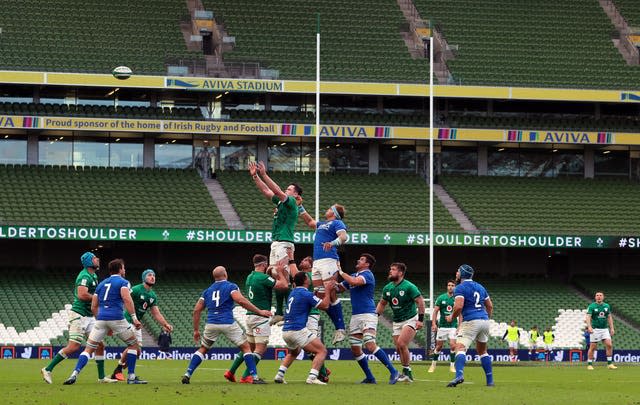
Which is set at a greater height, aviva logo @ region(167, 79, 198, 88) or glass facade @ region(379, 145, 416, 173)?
Answer: aviva logo @ region(167, 79, 198, 88)

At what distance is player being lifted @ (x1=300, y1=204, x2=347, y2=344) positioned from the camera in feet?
73.8

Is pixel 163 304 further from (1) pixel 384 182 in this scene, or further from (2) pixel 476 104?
(2) pixel 476 104

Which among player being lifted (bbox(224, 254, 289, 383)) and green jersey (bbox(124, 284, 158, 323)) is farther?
green jersey (bbox(124, 284, 158, 323))

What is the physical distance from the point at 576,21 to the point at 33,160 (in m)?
29.0

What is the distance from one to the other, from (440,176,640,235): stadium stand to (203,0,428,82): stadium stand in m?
6.18

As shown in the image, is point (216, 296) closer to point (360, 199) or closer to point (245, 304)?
point (245, 304)

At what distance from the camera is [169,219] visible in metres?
52.4

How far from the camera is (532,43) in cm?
6228

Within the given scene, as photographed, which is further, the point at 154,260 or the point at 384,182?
the point at 384,182

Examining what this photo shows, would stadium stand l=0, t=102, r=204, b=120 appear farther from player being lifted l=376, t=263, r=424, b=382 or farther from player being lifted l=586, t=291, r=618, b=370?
player being lifted l=376, t=263, r=424, b=382

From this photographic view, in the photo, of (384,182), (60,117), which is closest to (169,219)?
(60,117)

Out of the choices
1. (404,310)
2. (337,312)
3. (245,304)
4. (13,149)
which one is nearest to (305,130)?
(13,149)

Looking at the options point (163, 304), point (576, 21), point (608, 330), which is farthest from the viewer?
point (576, 21)

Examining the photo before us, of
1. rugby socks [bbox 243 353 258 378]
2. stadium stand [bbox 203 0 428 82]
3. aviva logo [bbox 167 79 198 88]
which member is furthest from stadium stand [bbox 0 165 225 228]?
rugby socks [bbox 243 353 258 378]
